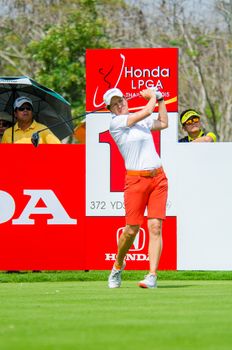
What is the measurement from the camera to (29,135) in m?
15.8

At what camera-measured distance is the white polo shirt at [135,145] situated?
12.3m

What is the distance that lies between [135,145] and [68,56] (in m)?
20.8

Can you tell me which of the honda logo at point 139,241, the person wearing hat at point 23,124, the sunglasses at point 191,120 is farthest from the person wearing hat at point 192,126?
the person wearing hat at point 23,124

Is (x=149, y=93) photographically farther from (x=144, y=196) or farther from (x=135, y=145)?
(x=144, y=196)

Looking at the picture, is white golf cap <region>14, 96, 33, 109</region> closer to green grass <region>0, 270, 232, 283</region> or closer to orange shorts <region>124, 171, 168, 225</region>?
green grass <region>0, 270, 232, 283</region>

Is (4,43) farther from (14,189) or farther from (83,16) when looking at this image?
(14,189)

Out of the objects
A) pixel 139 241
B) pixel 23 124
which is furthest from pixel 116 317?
pixel 23 124

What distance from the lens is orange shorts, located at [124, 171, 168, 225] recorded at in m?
12.3

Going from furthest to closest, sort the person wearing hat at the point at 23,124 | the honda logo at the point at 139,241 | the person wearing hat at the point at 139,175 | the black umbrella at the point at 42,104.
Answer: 1. the black umbrella at the point at 42,104
2. the person wearing hat at the point at 23,124
3. the honda logo at the point at 139,241
4. the person wearing hat at the point at 139,175

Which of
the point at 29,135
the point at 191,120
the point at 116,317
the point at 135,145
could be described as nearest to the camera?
the point at 116,317

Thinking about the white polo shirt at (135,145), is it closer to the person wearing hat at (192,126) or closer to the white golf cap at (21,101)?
the person wearing hat at (192,126)

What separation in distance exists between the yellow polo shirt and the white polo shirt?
3.22 meters

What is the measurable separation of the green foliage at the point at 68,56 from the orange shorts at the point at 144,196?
19.4m

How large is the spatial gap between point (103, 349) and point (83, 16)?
27.6 meters
